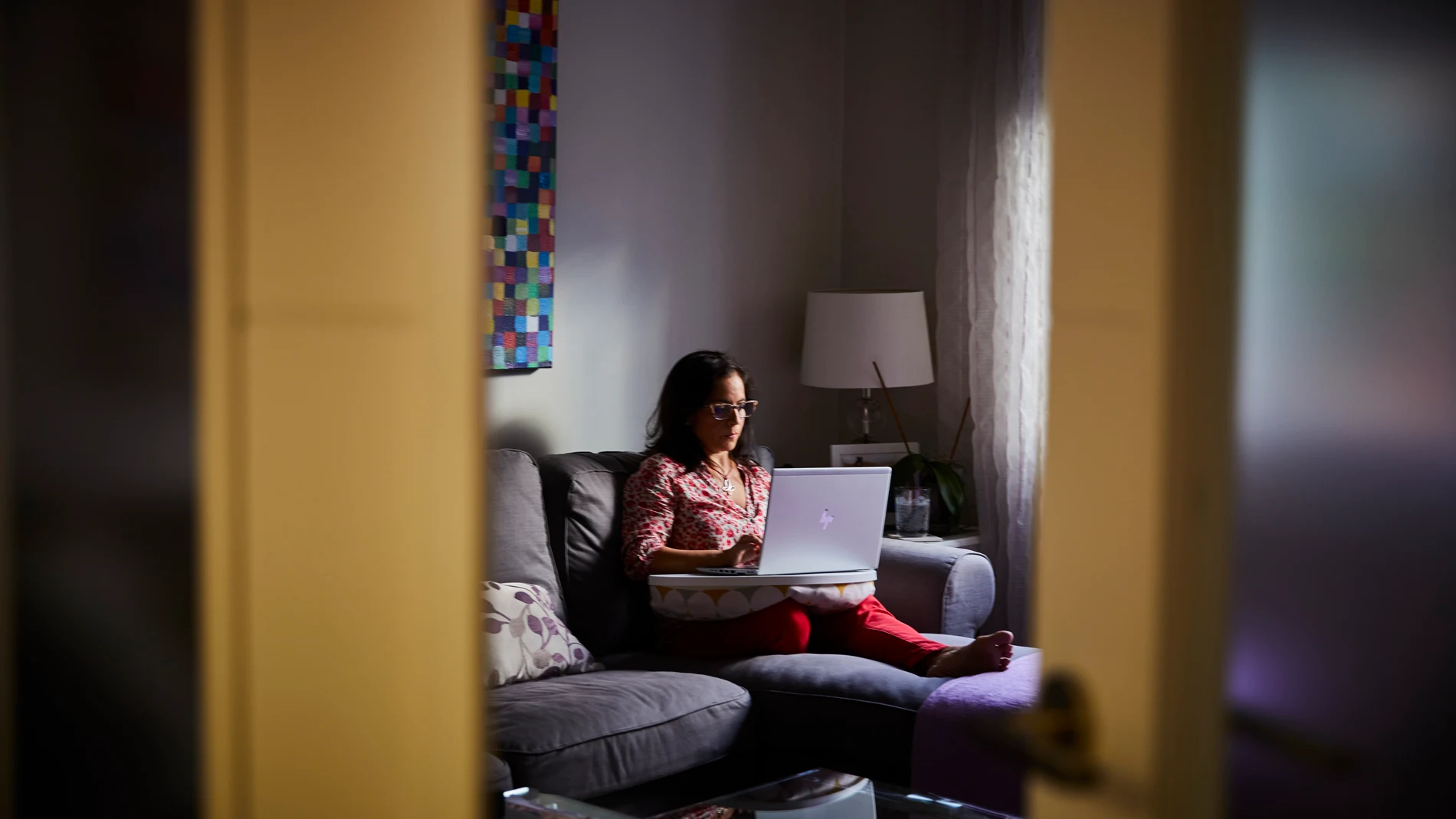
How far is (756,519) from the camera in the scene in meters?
3.08

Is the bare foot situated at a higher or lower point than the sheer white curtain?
lower

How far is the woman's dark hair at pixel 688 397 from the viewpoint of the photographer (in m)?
3.04

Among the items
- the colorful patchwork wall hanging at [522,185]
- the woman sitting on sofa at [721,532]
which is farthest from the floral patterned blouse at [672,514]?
the colorful patchwork wall hanging at [522,185]

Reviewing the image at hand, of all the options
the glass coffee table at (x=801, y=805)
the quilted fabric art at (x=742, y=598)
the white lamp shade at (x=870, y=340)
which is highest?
the white lamp shade at (x=870, y=340)

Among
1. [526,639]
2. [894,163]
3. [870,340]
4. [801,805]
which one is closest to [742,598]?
[526,639]

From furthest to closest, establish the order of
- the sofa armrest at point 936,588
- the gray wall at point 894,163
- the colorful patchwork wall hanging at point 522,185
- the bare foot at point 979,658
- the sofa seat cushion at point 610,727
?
the gray wall at point 894,163
the colorful patchwork wall hanging at point 522,185
the sofa armrest at point 936,588
the bare foot at point 979,658
the sofa seat cushion at point 610,727

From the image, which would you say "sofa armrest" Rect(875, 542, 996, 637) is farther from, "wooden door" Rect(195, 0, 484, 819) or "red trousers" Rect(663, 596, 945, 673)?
"wooden door" Rect(195, 0, 484, 819)

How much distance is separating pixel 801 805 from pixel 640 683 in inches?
24.0

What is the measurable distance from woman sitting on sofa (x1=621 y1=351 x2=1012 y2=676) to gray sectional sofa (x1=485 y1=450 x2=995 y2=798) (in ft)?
0.21

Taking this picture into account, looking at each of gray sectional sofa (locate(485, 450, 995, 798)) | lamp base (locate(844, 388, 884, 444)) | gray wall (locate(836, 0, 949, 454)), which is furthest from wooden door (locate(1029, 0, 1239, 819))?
gray wall (locate(836, 0, 949, 454))

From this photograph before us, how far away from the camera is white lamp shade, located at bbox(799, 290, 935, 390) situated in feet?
11.7

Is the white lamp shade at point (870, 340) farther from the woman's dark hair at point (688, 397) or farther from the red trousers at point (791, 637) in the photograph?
the red trousers at point (791, 637)

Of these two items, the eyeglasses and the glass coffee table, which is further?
the eyeglasses

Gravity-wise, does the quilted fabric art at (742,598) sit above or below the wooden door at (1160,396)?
below
